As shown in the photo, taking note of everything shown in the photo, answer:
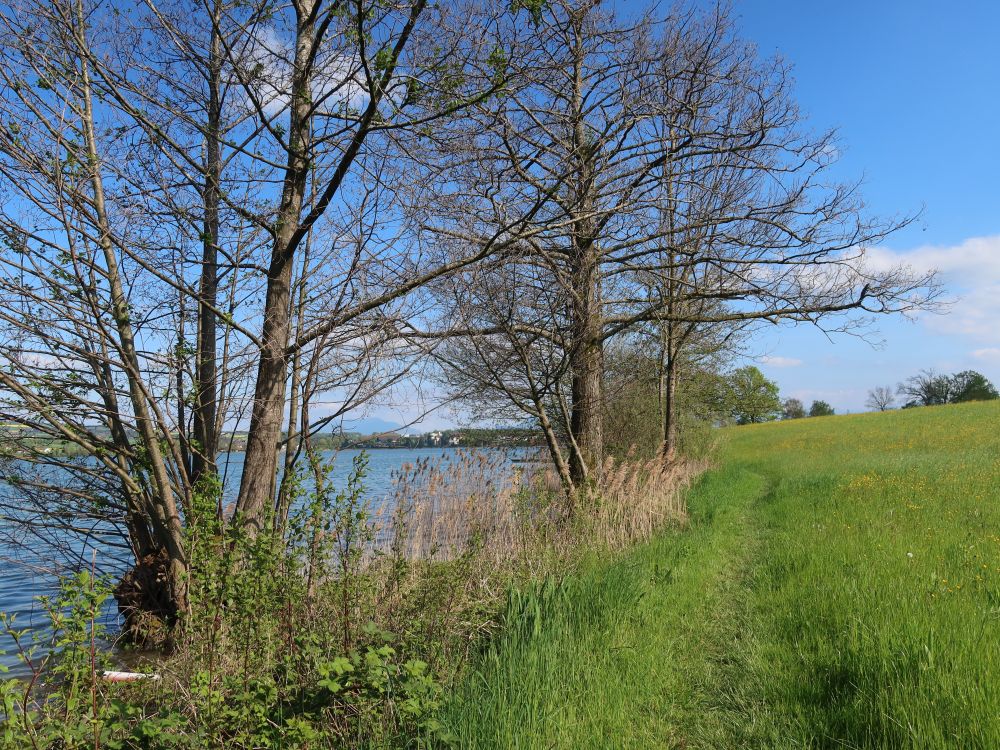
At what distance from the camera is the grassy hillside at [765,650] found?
3021 mm

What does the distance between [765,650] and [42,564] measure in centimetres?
Result: 627

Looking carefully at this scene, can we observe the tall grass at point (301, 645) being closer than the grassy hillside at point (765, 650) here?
Yes

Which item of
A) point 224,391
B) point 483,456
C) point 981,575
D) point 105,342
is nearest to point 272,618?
point 224,391

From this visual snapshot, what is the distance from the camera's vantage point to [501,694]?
312 cm

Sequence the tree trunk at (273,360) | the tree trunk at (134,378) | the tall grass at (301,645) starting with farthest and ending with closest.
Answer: the tree trunk at (273,360)
the tree trunk at (134,378)
the tall grass at (301,645)

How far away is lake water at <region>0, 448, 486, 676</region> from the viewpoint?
545 cm

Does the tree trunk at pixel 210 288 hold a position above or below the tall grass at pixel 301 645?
above

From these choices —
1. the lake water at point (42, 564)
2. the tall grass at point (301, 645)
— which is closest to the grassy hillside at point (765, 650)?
the tall grass at point (301, 645)

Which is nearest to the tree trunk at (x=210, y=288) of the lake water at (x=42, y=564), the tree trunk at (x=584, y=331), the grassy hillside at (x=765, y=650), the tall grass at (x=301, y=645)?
the lake water at (x=42, y=564)

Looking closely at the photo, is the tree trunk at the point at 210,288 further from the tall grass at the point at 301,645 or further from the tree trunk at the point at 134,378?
the tall grass at the point at 301,645

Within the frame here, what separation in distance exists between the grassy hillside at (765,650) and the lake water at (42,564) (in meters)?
1.80

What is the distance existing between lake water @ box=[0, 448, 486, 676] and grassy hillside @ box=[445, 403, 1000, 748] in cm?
180

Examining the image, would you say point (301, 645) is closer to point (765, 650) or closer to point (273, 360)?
point (273, 360)

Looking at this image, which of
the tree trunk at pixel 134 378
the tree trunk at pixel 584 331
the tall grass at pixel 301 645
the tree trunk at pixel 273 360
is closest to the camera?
the tall grass at pixel 301 645
